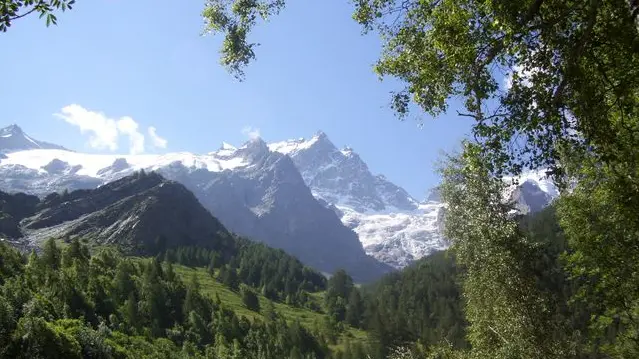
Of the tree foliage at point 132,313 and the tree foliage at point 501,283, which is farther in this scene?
the tree foliage at point 132,313

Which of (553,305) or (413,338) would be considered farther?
(413,338)

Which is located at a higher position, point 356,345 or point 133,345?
point 356,345

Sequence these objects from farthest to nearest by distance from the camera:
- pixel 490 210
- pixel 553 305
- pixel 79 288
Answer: pixel 79 288, pixel 490 210, pixel 553 305

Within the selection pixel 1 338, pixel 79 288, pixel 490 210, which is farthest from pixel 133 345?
pixel 490 210

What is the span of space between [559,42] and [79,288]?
136 m

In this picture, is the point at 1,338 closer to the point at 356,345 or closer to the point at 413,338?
the point at 356,345

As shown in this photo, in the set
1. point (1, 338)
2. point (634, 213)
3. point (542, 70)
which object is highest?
point (542, 70)

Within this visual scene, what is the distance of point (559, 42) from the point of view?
39.1 feet

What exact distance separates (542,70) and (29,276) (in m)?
129

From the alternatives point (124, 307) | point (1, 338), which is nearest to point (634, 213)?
point (1, 338)

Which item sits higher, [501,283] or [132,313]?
[132,313]

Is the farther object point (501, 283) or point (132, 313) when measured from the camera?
point (132, 313)

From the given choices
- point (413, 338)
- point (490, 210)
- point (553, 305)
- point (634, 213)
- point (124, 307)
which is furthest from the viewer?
point (413, 338)

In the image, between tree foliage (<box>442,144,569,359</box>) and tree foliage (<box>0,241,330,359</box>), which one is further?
tree foliage (<box>0,241,330,359</box>)
